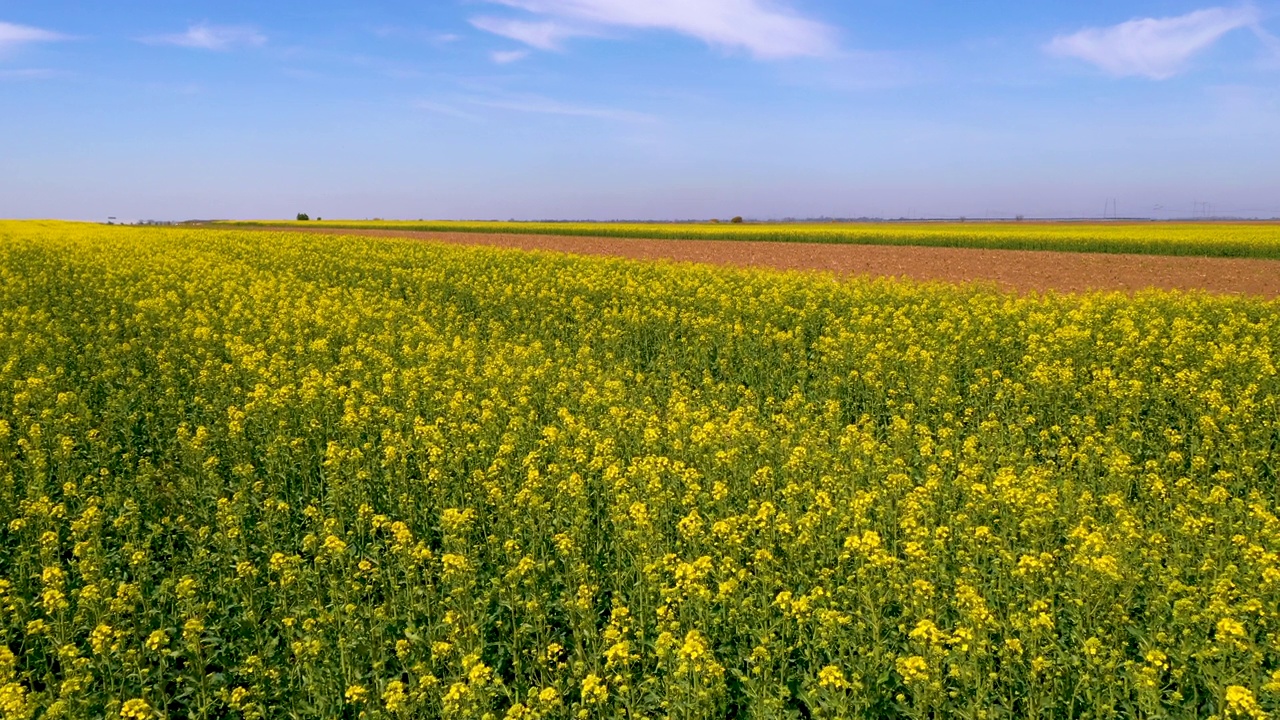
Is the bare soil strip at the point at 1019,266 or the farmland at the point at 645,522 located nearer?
the farmland at the point at 645,522

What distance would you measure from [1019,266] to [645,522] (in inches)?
1243

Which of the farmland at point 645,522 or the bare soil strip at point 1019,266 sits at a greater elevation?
the bare soil strip at point 1019,266

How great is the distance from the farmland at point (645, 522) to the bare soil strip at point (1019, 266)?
1124 cm

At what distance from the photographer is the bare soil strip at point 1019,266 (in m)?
26.2

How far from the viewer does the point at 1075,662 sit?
4.54 m

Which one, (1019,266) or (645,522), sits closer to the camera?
(645,522)

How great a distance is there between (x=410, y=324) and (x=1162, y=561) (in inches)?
544

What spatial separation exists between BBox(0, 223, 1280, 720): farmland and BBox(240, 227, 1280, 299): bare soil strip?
11.2 meters

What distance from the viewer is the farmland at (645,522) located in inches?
182

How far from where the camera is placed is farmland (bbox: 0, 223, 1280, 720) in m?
4.62

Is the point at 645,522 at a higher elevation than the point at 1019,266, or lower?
lower

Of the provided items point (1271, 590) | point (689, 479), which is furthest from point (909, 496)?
point (1271, 590)

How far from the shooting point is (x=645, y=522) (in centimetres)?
585

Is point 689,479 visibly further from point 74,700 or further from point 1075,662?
point 74,700
